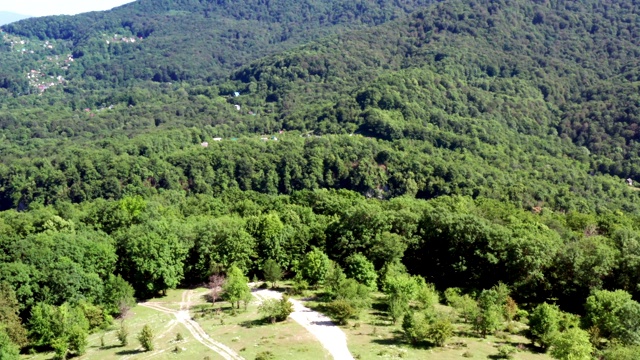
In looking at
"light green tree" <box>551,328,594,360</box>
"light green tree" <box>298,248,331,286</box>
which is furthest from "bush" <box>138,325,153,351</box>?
"light green tree" <box>551,328,594,360</box>

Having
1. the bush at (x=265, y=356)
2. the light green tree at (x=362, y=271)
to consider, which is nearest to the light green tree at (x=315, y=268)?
the light green tree at (x=362, y=271)

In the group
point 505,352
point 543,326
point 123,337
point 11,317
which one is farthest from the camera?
point 11,317

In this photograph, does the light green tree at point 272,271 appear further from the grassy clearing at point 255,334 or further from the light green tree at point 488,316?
the light green tree at point 488,316

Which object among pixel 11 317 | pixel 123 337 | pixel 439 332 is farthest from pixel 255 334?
pixel 11 317

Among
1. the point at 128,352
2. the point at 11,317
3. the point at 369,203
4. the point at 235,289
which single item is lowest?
the point at 128,352

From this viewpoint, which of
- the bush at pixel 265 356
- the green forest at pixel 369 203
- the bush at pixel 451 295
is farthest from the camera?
the bush at pixel 451 295

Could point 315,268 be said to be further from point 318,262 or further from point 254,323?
point 254,323
